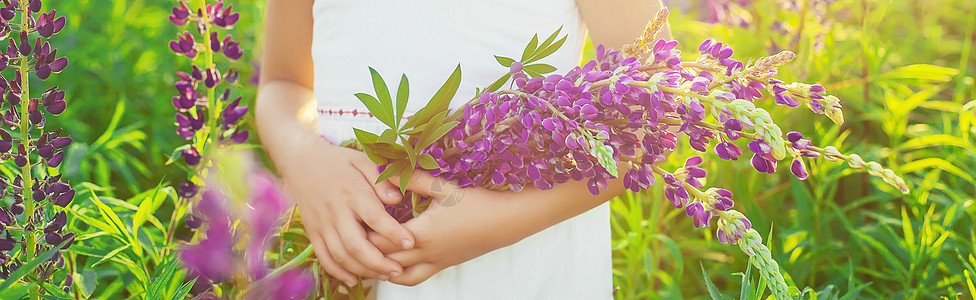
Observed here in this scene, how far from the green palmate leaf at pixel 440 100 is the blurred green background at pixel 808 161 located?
46 cm

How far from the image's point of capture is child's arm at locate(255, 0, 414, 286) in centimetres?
83

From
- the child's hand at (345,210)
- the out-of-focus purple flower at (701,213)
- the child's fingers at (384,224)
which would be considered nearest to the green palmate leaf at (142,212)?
the child's hand at (345,210)

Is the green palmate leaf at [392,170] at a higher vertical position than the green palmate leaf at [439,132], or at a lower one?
lower

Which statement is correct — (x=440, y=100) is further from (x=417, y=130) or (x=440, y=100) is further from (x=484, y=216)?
(x=484, y=216)

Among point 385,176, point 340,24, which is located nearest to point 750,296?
point 385,176

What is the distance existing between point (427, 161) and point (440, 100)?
0.24ft

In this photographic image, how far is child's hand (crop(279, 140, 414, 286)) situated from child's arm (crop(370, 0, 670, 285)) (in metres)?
0.02

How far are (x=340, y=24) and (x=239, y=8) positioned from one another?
1.91 meters

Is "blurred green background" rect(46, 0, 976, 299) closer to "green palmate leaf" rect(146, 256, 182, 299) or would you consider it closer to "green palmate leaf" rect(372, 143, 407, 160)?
"green palmate leaf" rect(146, 256, 182, 299)

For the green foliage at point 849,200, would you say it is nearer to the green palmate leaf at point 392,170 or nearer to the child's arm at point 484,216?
the child's arm at point 484,216

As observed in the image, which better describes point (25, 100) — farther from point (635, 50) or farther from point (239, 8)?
point (239, 8)

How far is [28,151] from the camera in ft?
2.53

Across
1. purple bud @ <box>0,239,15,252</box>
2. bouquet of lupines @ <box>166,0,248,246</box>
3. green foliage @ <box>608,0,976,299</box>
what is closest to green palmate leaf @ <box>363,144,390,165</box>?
bouquet of lupines @ <box>166,0,248,246</box>

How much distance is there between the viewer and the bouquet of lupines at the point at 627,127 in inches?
23.6
